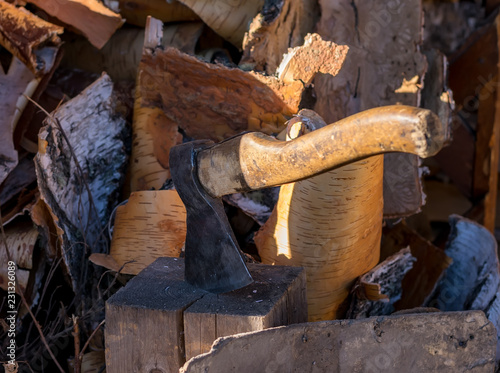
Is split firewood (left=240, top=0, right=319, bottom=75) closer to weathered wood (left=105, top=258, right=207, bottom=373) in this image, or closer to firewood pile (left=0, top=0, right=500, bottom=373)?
firewood pile (left=0, top=0, right=500, bottom=373)

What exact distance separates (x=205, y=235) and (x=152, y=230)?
726mm

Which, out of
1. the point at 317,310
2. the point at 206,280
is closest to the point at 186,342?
the point at 206,280

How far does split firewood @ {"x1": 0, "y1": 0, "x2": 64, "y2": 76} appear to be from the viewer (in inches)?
101

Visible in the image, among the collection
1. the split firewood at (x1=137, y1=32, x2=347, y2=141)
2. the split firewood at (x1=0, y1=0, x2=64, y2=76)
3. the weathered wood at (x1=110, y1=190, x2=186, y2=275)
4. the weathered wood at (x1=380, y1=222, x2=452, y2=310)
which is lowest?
the weathered wood at (x1=380, y1=222, x2=452, y2=310)

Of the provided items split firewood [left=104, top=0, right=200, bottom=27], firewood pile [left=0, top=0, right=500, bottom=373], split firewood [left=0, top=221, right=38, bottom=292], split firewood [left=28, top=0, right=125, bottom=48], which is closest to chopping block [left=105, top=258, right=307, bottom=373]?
firewood pile [left=0, top=0, right=500, bottom=373]

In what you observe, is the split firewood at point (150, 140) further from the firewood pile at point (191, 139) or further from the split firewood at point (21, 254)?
the split firewood at point (21, 254)

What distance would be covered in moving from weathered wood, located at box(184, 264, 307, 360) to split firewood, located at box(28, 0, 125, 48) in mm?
1720

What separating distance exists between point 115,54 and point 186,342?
205 centimetres

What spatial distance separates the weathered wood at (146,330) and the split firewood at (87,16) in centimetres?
167

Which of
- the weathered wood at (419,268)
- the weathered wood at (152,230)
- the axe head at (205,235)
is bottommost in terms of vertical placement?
the weathered wood at (419,268)

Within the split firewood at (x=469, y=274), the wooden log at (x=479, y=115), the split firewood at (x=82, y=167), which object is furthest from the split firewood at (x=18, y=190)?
the wooden log at (x=479, y=115)

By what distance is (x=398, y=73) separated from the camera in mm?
2699

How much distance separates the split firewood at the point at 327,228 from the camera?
1929mm

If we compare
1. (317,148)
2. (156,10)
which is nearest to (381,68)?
(156,10)
